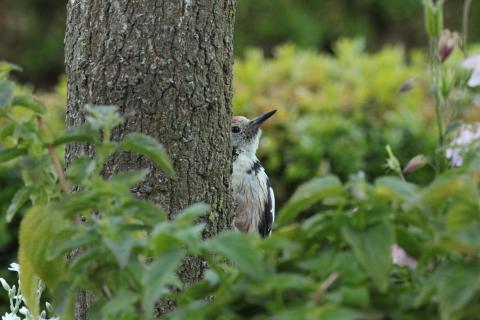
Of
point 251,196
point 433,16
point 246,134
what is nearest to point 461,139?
point 433,16

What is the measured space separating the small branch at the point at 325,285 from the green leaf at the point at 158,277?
0.89ft

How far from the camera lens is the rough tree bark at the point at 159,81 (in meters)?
3.12

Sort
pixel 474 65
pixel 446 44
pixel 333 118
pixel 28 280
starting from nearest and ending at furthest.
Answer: pixel 28 280, pixel 474 65, pixel 446 44, pixel 333 118

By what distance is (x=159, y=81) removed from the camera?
3125 mm

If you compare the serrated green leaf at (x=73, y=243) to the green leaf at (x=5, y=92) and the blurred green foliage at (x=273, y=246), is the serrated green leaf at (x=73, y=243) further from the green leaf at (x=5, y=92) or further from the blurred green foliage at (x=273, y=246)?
the green leaf at (x=5, y=92)

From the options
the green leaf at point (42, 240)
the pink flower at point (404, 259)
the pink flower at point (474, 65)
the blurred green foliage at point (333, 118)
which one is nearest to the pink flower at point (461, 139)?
the pink flower at point (474, 65)

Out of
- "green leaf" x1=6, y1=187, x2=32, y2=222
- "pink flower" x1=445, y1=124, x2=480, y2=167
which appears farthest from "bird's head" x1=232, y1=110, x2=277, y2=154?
"green leaf" x1=6, y1=187, x2=32, y2=222

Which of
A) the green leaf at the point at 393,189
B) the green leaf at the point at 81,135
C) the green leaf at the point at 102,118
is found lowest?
the green leaf at the point at 393,189

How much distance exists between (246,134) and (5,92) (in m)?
3.54

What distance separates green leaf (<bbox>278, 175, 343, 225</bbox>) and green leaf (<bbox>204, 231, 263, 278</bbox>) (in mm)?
133

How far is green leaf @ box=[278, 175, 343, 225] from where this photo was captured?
180 cm

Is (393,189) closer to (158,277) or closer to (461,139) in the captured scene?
(158,277)

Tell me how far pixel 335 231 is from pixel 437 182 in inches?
9.5

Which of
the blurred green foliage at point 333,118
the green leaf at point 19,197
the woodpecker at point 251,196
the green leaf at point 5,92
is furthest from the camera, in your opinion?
the blurred green foliage at point 333,118
